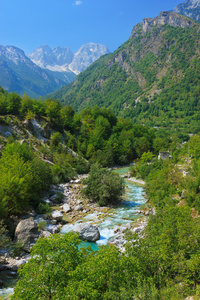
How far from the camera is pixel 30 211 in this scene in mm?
29531

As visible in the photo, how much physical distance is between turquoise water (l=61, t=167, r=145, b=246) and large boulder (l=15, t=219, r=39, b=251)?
4.02m

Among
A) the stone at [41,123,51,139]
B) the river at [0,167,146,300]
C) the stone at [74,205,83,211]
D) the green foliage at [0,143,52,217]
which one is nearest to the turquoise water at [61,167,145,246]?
the river at [0,167,146,300]

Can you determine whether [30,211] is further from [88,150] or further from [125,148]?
[125,148]

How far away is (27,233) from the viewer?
21.5m

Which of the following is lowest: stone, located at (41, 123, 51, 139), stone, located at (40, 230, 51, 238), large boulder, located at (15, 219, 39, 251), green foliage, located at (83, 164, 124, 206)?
stone, located at (40, 230, 51, 238)

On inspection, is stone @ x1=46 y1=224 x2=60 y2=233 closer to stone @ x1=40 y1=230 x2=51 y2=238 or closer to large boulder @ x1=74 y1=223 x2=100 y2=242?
stone @ x1=40 y1=230 x2=51 y2=238

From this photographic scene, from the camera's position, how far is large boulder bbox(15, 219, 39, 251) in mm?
20797

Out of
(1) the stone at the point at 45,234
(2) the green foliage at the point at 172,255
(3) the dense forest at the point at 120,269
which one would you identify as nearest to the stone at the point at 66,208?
(1) the stone at the point at 45,234

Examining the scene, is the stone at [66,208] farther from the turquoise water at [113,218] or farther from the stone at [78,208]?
the turquoise water at [113,218]

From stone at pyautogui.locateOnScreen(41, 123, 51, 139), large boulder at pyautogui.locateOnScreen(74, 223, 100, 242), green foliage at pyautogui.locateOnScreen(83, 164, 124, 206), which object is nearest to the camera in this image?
large boulder at pyautogui.locateOnScreen(74, 223, 100, 242)

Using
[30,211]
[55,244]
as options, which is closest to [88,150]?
[30,211]

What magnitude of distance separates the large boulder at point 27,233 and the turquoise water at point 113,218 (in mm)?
4020

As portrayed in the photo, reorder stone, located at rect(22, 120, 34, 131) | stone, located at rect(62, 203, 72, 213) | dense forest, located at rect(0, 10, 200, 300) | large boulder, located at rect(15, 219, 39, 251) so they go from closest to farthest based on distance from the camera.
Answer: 1. dense forest, located at rect(0, 10, 200, 300)
2. large boulder, located at rect(15, 219, 39, 251)
3. stone, located at rect(62, 203, 72, 213)
4. stone, located at rect(22, 120, 34, 131)

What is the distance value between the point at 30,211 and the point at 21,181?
6.14 metres
